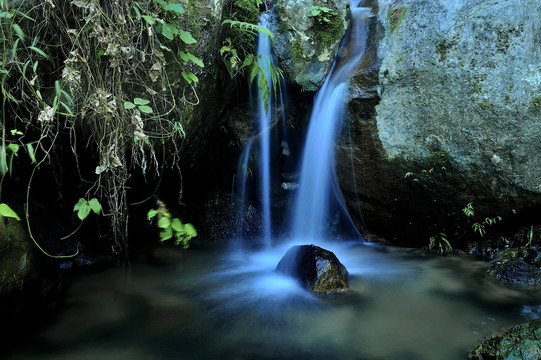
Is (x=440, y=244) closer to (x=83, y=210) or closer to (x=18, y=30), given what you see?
(x=83, y=210)

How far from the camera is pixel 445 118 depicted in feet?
12.9

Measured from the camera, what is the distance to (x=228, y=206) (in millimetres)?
5258

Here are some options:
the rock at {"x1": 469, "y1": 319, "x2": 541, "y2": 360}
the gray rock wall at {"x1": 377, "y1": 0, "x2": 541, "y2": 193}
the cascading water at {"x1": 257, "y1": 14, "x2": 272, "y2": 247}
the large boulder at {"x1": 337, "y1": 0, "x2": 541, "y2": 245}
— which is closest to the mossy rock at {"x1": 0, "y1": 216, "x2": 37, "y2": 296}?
the cascading water at {"x1": 257, "y1": 14, "x2": 272, "y2": 247}

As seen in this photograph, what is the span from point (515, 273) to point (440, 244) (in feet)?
2.78

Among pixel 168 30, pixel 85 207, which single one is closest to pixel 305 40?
pixel 168 30

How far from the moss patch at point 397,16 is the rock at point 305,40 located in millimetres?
574

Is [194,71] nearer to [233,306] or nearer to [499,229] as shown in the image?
[233,306]

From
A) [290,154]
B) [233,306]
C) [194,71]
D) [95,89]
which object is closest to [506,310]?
[233,306]

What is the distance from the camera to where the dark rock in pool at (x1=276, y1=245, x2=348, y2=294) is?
3.33 meters

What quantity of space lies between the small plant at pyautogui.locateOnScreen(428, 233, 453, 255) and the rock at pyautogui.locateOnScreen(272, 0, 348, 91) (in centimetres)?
220

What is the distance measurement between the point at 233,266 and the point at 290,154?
1.77 metres

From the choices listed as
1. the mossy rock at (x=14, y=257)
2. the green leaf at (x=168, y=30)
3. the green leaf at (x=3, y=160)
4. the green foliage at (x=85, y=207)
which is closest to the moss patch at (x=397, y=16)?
the green leaf at (x=168, y=30)

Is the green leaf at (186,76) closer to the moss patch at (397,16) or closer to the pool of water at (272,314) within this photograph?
the pool of water at (272,314)

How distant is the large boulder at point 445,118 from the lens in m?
3.68
